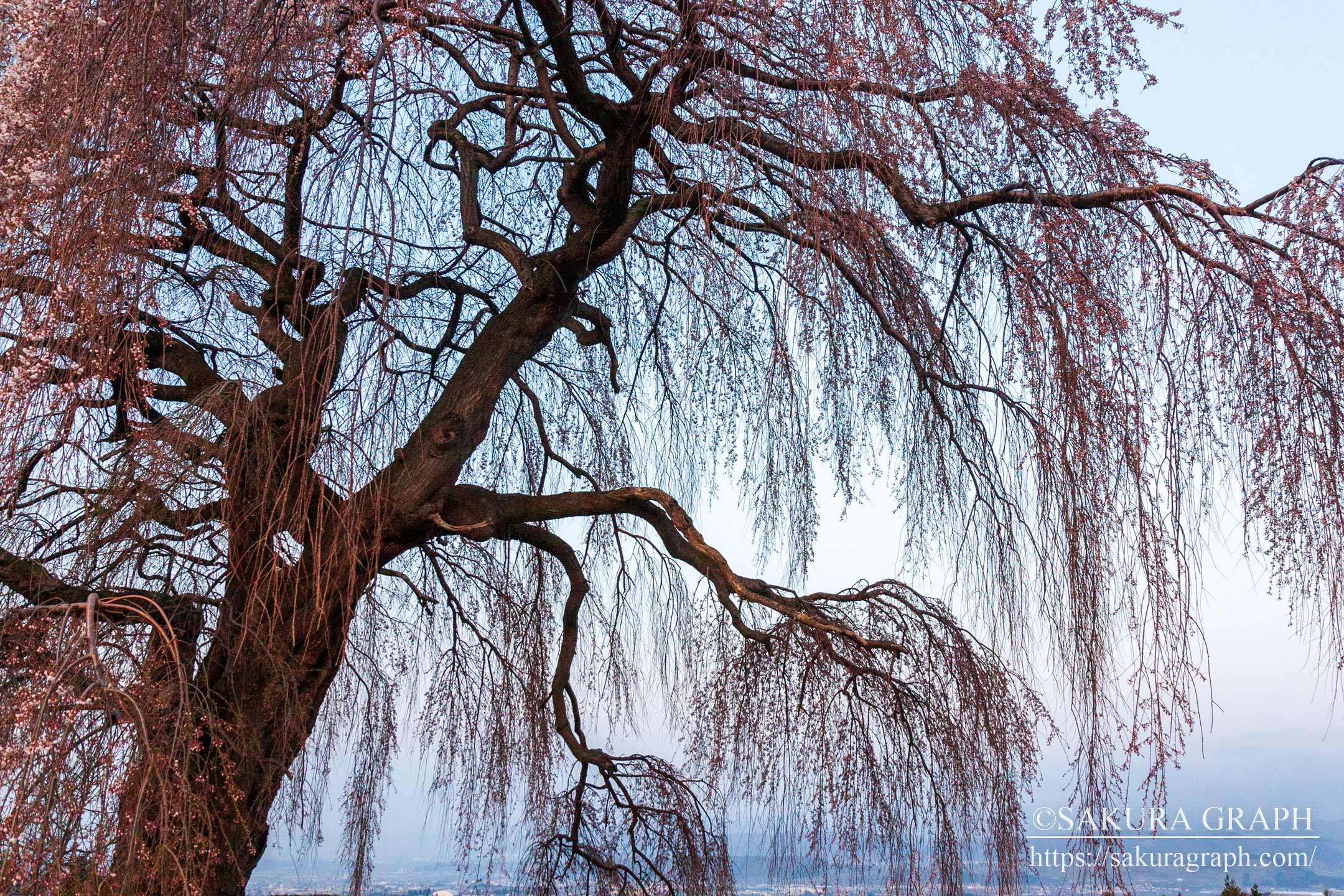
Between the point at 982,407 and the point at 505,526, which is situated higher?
the point at 982,407

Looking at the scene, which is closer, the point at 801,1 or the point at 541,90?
the point at 801,1

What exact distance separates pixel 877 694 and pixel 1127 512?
817mm

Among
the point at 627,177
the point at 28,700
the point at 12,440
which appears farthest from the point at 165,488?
the point at 627,177

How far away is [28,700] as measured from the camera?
1687mm

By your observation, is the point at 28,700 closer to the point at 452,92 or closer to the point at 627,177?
the point at 627,177

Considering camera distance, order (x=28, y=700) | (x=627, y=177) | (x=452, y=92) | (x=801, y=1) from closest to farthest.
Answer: (x=28, y=700) < (x=801, y=1) < (x=627, y=177) < (x=452, y=92)

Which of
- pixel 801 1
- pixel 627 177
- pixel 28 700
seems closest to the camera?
pixel 28 700

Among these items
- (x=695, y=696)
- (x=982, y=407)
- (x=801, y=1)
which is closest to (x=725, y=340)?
(x=982, y=407)

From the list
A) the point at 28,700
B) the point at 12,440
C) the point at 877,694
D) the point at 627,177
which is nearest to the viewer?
the point at 28,700

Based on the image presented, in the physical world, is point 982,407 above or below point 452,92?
below

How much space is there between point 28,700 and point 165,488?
1.76ft

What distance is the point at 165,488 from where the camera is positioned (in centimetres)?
212

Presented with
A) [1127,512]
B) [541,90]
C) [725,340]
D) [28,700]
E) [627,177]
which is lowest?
[28,700]

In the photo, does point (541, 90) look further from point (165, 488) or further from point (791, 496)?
point (165, 488)
